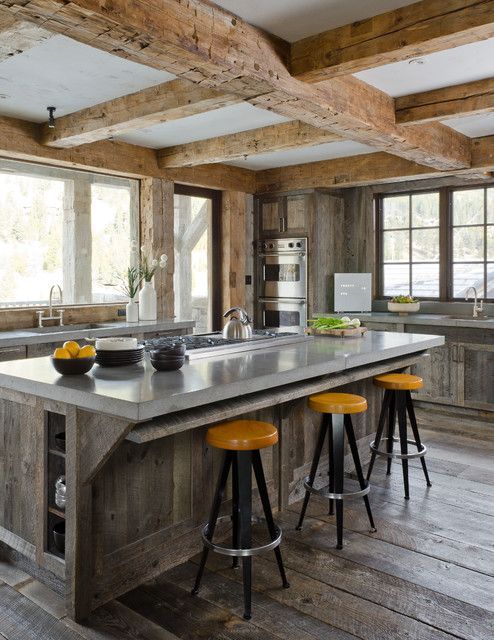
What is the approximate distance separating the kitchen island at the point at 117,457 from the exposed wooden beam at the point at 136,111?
172cm

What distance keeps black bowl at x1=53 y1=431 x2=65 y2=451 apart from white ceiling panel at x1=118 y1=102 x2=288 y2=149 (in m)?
2.89

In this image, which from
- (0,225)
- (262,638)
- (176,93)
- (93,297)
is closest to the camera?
(262,638)

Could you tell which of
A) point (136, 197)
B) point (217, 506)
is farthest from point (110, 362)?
point (136, 197)

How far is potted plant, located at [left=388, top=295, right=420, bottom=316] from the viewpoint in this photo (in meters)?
6.46

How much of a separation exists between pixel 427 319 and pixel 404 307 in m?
0.51

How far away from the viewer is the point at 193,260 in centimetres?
672

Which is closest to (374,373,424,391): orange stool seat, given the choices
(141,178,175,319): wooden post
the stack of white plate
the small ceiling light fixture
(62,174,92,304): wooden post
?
the stack of white plate

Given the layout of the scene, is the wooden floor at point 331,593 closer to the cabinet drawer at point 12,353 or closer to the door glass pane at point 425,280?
the cabinet drawer at point 12,353

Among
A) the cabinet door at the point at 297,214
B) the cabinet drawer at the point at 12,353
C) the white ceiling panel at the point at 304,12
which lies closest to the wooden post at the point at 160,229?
the cabinet door at the point at 297,214

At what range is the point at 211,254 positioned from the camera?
688cm

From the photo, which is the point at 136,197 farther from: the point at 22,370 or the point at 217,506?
the point at 217,506

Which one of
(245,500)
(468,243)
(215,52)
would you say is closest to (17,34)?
(215,52)

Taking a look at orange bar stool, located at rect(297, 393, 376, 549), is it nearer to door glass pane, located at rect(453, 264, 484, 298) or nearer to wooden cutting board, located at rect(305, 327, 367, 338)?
wooden cutting board, located at rect(305, 327, 367, 338)

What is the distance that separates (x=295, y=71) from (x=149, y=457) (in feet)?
7.15
